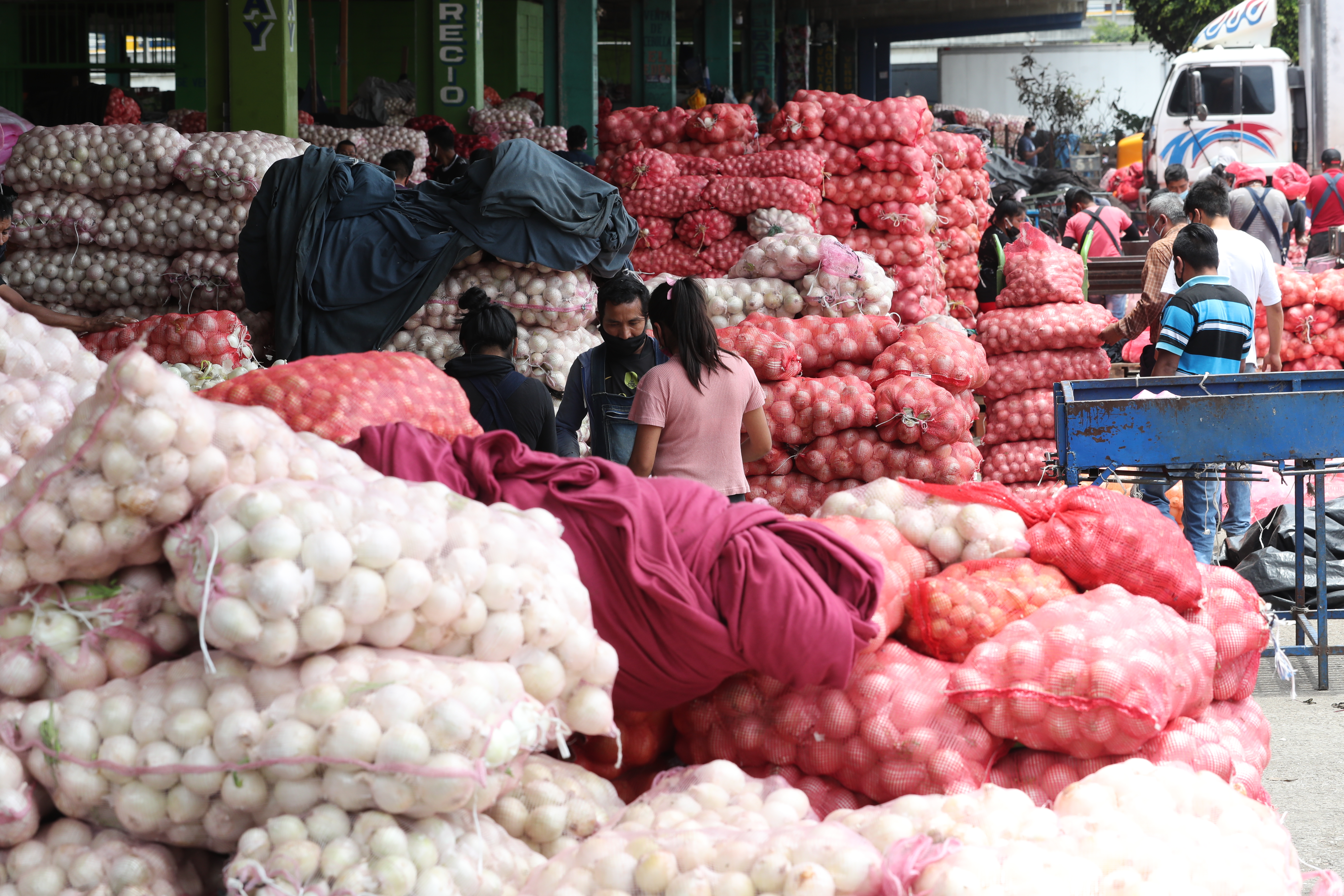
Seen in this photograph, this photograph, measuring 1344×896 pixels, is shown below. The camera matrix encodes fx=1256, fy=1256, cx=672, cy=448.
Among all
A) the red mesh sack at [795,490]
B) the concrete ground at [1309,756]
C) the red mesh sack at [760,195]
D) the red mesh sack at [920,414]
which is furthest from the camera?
the red mesh sack at [760,195]

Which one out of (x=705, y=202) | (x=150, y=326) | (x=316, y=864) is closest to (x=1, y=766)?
(x=316, y=864)

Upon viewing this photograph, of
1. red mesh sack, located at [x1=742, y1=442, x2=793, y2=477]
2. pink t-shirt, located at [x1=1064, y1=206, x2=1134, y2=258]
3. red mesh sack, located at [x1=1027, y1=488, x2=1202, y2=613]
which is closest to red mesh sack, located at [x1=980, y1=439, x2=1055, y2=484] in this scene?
red mesh sack, located at [x1=742, y1=442, x2=793, y2=477]

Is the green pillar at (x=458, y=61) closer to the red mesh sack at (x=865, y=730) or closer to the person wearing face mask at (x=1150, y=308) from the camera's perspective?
the person wearing face mask at (x=1150, y=308)

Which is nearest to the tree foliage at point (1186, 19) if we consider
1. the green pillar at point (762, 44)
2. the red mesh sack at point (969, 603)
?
the green pillar at point (762, 44)

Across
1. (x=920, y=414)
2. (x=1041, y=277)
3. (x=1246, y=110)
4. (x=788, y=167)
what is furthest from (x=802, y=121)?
(x=1246, y=110)

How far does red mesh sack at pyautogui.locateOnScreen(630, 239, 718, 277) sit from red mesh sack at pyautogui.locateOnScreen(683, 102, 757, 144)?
87 centimetres

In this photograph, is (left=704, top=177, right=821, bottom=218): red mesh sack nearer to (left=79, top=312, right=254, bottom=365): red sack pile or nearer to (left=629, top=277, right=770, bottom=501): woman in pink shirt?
(left=629, top=277, right=770, bottom=501): woman in pink shirt

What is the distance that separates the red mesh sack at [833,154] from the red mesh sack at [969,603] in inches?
209

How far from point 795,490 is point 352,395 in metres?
3.15

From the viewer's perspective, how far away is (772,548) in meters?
2.31

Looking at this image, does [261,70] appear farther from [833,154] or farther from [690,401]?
[690,401]

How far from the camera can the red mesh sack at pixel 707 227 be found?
7809 millimetres

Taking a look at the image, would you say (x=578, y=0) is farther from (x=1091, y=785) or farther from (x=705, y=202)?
(x=1091, y=785)

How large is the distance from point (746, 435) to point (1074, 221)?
30.0ft
